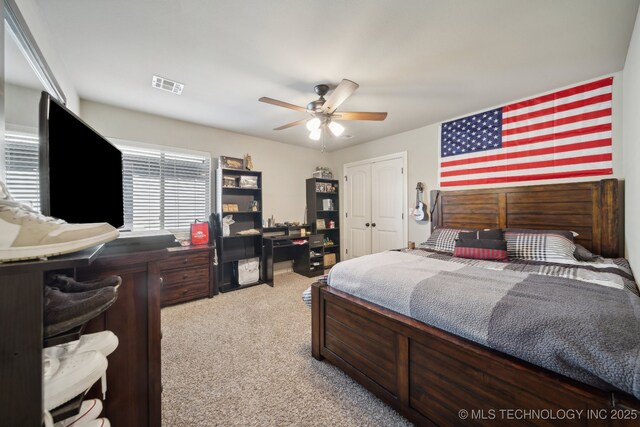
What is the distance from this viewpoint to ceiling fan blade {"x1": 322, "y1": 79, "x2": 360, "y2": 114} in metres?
2.06

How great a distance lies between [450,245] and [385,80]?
2.03 m

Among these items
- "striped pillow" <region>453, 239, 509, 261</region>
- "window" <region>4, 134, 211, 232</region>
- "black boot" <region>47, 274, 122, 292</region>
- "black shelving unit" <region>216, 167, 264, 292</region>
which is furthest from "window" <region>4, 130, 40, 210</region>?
"striped pillow" <region>453, 239, 509, 261</region>

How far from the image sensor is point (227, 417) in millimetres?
1486

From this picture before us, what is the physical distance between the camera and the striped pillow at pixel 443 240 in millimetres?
2978

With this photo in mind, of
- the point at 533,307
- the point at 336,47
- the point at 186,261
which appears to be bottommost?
the point at 186,261

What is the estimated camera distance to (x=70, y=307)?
0.63 meters

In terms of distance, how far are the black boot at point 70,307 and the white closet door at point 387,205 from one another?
4057mm

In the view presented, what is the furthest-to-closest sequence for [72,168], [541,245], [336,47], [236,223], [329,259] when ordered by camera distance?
[329,259] → [236,223] → [541,245] → [336,47] → [72,168]

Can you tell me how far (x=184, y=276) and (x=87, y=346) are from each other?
2.79 metres

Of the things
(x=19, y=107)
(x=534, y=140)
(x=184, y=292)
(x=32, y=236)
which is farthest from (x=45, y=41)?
(x=534, y=140)

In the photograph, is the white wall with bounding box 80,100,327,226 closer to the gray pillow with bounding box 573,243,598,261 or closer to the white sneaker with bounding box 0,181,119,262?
the white sneaker with bounding box 0,181,119,262

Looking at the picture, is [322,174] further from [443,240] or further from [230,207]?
[443,240]

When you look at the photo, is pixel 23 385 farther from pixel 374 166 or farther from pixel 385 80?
pixel 374 166

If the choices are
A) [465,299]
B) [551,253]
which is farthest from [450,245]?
[465,299]
